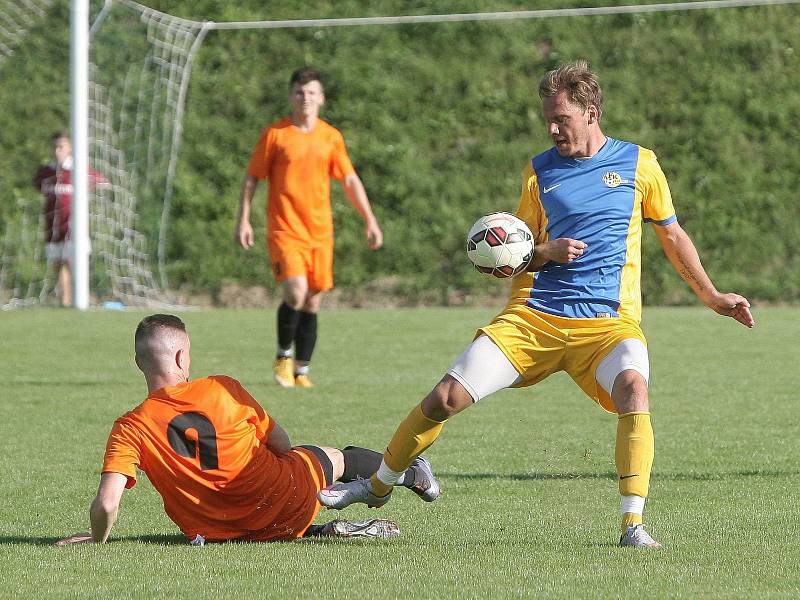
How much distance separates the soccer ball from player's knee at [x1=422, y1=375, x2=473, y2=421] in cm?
45

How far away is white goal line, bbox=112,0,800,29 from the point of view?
18.3 meters

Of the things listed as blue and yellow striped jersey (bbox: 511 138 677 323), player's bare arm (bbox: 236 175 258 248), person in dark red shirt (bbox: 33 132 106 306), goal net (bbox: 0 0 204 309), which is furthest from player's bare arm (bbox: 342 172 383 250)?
person in dark red shirt (bbox: 33 132 106 306)

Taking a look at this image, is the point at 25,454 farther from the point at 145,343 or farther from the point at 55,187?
the point at 55,187

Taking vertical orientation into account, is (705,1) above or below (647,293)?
above

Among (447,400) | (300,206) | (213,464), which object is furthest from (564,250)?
(300,206)

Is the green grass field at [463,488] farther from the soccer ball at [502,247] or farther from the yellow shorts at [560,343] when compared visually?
the soccer ball at [502,247]

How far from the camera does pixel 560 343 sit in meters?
5.36

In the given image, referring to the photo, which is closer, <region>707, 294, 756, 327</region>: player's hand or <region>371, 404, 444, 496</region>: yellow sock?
<region>371, 404, 444, 496</region>: yellow sock

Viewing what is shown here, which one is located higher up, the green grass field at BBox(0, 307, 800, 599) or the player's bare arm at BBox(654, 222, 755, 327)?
the player's bare arm at BBox(654, 222, 755, 327)

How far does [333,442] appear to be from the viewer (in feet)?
25.4

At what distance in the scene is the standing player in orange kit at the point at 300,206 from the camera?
10750 millimetres

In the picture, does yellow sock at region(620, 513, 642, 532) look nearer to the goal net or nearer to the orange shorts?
the orange shorts

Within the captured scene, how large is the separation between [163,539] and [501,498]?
151 centimetres

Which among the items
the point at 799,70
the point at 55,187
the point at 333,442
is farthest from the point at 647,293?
the point at 333,442
